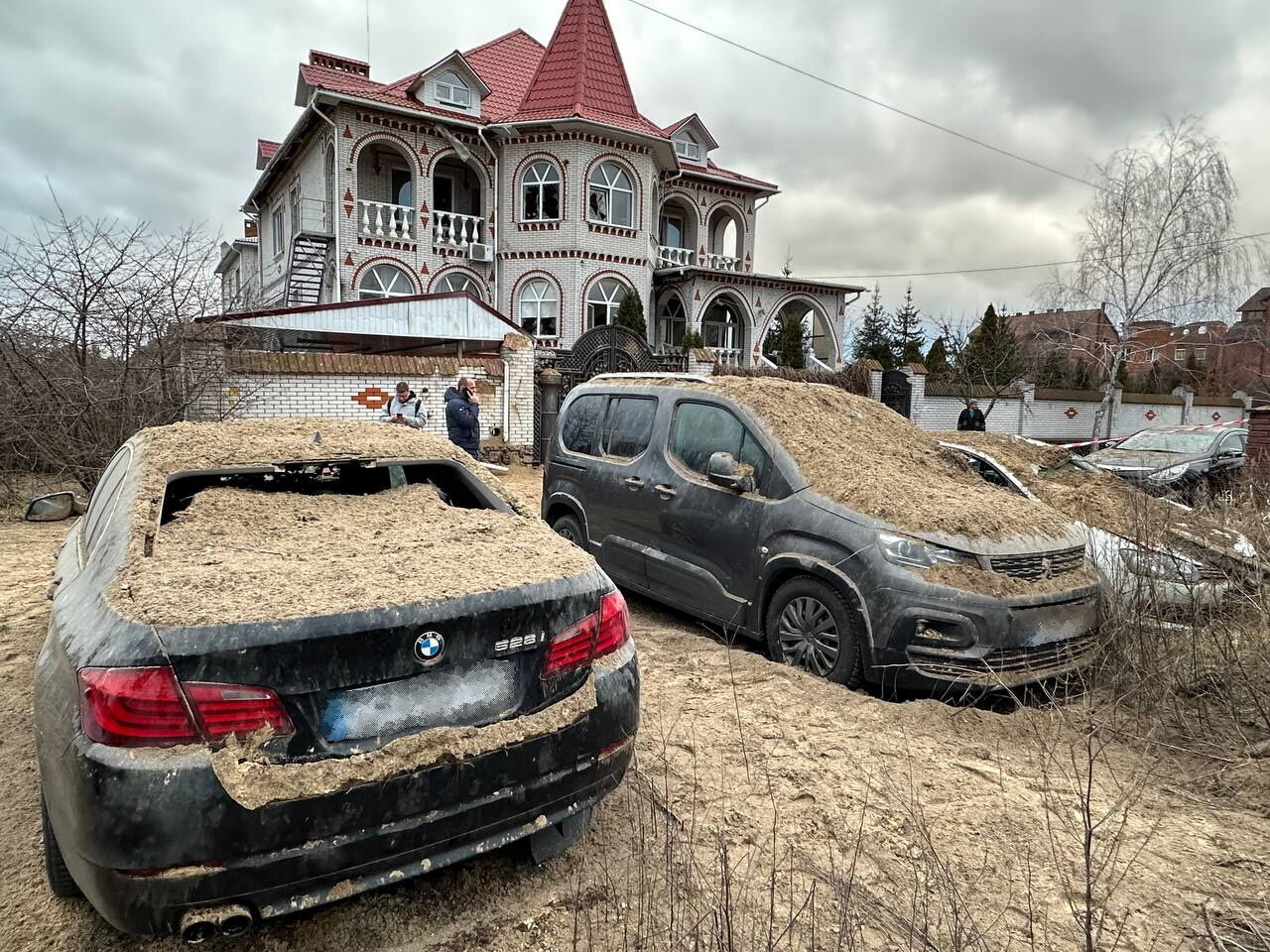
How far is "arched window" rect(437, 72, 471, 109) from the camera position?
23.9 metres

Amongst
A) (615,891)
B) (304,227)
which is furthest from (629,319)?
(615,891)

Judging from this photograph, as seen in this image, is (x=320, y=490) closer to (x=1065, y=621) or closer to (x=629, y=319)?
(x=1065, y=621)

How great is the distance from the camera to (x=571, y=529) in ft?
21.0

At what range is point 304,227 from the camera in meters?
23.8

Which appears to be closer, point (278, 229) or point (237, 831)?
point (237, 831)

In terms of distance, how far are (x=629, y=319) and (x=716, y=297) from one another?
672cm

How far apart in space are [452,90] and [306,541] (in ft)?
83.0

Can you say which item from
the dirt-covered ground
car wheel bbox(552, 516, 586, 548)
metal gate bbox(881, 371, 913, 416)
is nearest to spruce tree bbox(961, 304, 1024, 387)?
metal gate bbox(881, 371, 913, 416)

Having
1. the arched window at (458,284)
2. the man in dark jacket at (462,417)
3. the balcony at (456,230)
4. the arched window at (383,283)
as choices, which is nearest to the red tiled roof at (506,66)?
the balcony at (456,230)

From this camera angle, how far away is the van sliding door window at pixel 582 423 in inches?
246

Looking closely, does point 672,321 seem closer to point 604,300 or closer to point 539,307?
point 604,300

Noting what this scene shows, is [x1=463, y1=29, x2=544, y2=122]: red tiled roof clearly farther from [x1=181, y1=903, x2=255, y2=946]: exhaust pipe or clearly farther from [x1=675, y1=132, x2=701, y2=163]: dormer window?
[x1=181, y1=903, x2=255, y2=946]: exhaust pipe

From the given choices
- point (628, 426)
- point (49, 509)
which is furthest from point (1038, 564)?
point (49, 509)

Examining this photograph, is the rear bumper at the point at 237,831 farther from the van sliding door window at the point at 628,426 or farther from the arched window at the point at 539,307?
the arched window at the point at 539,307
